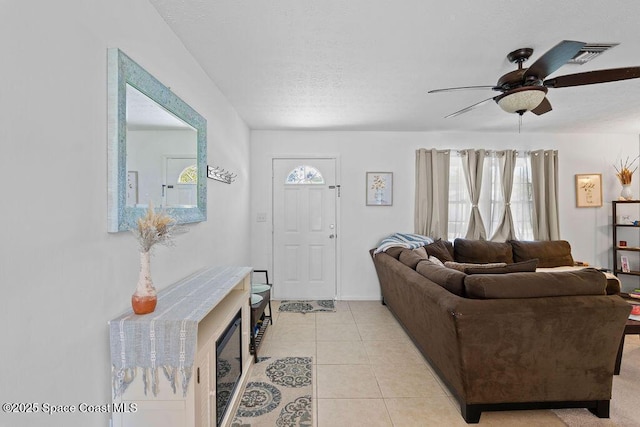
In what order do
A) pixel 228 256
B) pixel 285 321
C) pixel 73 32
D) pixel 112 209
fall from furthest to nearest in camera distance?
pixel 285 321, pixel 228 256, pixel 112 209, pixel 73 32

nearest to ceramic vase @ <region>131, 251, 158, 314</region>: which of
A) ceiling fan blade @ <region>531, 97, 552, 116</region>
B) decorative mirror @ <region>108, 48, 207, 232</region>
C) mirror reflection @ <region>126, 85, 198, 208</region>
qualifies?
decorative mirror @ <region>108, 48, 207, 232</region>

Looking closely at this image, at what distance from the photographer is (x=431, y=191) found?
4.46 meters

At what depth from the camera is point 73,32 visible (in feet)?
3.68

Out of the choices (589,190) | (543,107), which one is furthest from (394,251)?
(589,190)

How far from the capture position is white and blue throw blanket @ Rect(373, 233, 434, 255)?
154 inches

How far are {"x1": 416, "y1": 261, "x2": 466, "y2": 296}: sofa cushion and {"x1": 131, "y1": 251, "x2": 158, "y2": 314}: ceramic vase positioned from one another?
1.79m

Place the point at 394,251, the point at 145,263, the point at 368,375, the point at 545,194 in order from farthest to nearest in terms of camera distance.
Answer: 1. the point at 545,194
2. the point at 394,251
3. the point at 368,375
4. the point at 145,263

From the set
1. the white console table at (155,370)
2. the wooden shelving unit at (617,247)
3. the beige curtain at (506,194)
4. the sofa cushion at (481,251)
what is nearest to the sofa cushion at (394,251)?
the sofa cushion at (481,251)

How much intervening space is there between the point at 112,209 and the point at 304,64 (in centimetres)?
176

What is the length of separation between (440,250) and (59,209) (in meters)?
3.90

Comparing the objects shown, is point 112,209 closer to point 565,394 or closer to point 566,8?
point 566,8

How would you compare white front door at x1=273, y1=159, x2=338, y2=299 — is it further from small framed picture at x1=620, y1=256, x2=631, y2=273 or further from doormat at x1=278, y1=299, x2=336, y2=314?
small framed picture at x1=620, y1=256, x2=631, y2=273

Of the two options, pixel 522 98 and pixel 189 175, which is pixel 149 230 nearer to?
pixel 189 175

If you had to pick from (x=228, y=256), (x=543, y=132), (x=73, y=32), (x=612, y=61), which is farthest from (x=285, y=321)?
(x=543, y=132)
